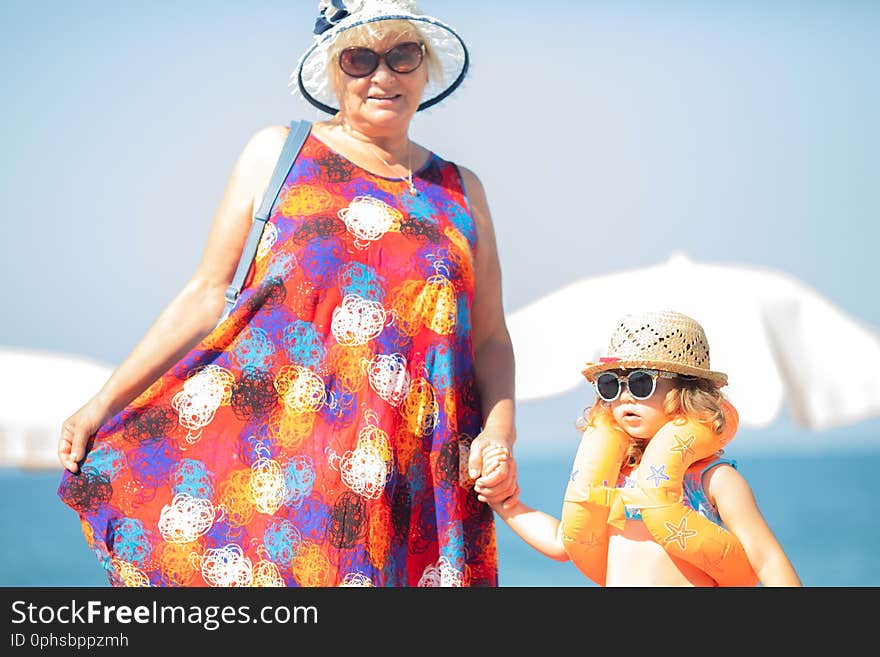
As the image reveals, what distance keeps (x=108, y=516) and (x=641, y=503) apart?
1530 millimetres

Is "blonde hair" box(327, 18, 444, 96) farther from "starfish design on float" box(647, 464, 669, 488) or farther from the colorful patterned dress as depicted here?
"starfish design on float" box(647, 464, 669, 488)

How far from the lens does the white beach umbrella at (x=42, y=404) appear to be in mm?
9297

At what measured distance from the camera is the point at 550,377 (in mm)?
6684

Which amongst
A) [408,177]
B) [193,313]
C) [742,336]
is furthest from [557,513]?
[193,313]

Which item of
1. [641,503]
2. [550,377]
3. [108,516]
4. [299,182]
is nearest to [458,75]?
[299,182]

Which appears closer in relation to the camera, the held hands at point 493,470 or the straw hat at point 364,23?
the held hands at point 493,470

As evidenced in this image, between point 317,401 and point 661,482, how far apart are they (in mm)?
988

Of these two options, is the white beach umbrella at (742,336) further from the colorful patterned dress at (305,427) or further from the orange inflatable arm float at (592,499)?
the orange inflatable arm float at (592,499)

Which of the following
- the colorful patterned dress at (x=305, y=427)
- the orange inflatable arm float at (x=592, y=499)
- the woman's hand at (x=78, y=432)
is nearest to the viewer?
the orange inflatable arm float at (x=592, y=499)

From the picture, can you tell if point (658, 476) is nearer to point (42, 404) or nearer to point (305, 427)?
point (305, 427)

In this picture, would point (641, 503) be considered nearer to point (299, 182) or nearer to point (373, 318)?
point (373, 318)

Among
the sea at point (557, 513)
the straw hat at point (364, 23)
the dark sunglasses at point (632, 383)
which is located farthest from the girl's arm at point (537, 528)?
the sea at point (557, 513)

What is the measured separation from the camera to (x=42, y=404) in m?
9.48

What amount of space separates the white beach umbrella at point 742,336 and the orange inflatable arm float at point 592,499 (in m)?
3.11
